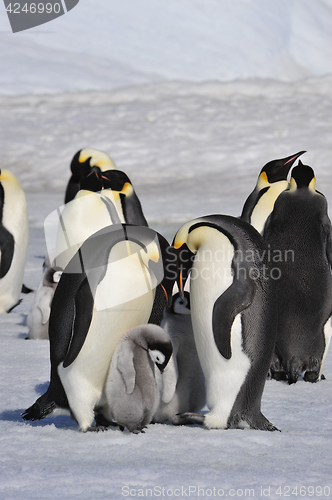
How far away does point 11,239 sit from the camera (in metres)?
5.25

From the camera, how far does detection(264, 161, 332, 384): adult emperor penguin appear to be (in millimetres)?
3324

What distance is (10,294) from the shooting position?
5348 mm

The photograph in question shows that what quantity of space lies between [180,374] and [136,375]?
31cm

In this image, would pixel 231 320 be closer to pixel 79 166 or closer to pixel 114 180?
pixel 114 180

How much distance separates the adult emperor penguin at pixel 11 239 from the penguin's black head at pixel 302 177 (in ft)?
8.93

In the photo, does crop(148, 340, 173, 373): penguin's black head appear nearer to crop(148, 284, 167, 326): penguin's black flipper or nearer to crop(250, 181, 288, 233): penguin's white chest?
crop(148, 284, 167, 326): penguin's black flipper

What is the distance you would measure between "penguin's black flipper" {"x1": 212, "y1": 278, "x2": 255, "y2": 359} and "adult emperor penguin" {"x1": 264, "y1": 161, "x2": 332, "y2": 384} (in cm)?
102

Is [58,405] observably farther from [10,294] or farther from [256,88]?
[256,88]

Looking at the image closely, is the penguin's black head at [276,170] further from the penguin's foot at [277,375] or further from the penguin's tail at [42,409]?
the penguin's tail at [42,409]

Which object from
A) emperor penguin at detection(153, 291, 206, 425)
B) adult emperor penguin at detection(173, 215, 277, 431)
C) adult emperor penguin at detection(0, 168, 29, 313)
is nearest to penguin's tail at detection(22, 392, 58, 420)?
emperor penguin at detection(153, 291, 206, 425)

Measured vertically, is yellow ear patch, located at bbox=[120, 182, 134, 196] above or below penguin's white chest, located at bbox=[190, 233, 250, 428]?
below

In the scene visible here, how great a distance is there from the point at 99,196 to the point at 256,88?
14.5m

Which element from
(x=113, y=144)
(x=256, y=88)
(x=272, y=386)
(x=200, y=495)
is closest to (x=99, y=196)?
(x=272, y=386)

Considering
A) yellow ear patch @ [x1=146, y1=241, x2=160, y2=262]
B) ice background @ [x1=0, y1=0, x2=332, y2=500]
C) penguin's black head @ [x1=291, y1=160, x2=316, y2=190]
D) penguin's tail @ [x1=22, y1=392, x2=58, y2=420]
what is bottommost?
ice background @ [x1=0, y1=0, x2=332, y2=500]
